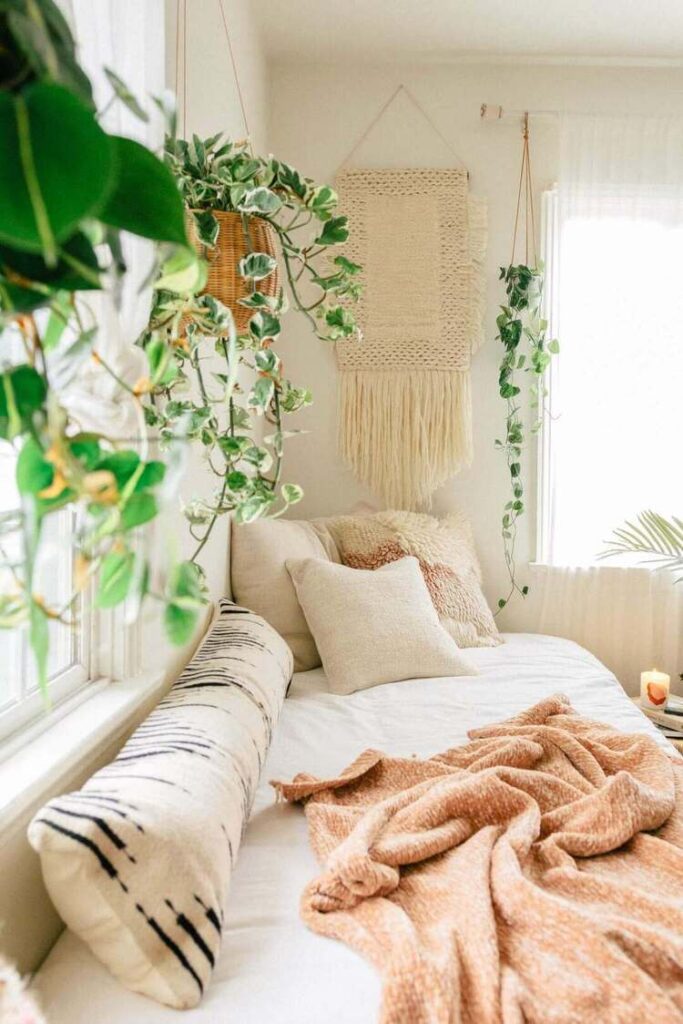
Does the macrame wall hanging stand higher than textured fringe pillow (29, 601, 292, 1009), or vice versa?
the macrame wall hanging

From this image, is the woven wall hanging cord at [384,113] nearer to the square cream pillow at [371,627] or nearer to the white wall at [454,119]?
the white wall at [454,119]

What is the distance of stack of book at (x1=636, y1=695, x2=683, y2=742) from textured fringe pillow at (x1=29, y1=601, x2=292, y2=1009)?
75.2 inches

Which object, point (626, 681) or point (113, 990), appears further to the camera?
point (626, 681)

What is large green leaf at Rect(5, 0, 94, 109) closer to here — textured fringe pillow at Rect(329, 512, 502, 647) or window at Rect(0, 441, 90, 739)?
window at Rect(0, 441, 90, 739)

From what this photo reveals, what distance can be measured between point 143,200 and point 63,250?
4cm

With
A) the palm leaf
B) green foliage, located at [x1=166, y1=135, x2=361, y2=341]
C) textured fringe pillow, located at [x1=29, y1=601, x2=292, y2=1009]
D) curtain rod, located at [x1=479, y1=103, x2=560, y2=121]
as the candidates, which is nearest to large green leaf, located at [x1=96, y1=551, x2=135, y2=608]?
textured fringe pillow, located at [x1=29, y1=601, x2=292, y2=1009]

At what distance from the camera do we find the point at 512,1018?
867 millimetres

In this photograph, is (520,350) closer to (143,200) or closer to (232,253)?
(232,253)

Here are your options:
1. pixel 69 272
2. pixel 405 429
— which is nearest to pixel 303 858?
pixel 69 272

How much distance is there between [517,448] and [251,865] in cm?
211

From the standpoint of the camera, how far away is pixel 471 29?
287 cm

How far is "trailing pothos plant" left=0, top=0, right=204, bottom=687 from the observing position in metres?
0.28

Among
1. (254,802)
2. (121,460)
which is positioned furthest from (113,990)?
(121,460)

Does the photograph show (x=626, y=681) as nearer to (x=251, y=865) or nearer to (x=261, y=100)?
(x=251, y=865)
